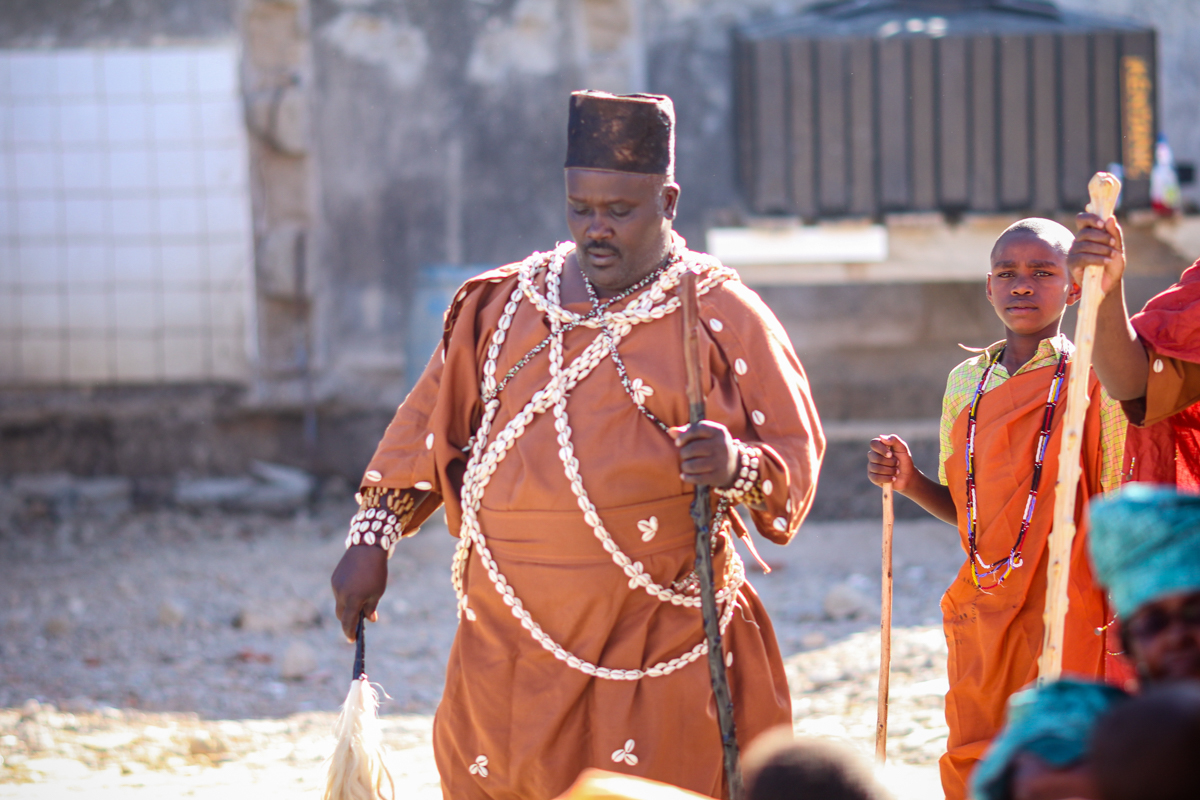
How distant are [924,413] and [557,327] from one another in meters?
6.80

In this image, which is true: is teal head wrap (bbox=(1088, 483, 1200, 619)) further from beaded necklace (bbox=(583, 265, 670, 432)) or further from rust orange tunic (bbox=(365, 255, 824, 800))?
beaded necklace (bbox=(583, 265, 670, 432))

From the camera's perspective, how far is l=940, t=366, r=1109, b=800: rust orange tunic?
325 centimetres

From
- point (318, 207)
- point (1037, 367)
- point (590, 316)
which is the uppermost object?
point (318, 207)

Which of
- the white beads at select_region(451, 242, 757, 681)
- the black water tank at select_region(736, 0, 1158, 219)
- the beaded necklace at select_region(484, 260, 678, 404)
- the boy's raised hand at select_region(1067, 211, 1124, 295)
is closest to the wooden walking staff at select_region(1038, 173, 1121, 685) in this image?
the boy's raised hand at select_region(1067, 211, 1124, 295)

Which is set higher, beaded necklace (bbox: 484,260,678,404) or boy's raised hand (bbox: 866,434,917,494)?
beaded necklace (bbox: 484,260,678,404)

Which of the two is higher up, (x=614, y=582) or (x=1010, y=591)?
(x=614, y=582)

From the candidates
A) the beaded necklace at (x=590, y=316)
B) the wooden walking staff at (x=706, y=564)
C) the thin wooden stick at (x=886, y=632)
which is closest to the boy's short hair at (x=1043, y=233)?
the thin wooden stick at (x=886, y=632)

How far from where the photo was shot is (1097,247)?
2.54 m

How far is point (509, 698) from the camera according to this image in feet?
9.64

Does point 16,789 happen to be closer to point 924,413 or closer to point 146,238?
point 146,238

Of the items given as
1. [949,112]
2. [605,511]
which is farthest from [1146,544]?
[949,112]

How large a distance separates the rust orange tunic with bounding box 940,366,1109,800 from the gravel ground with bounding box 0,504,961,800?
0.90 metres

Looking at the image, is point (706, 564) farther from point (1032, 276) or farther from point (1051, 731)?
point (1032, 276)

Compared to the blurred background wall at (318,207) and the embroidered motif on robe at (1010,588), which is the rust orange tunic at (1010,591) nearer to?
the embroidered motif on robe at (1010,588)
